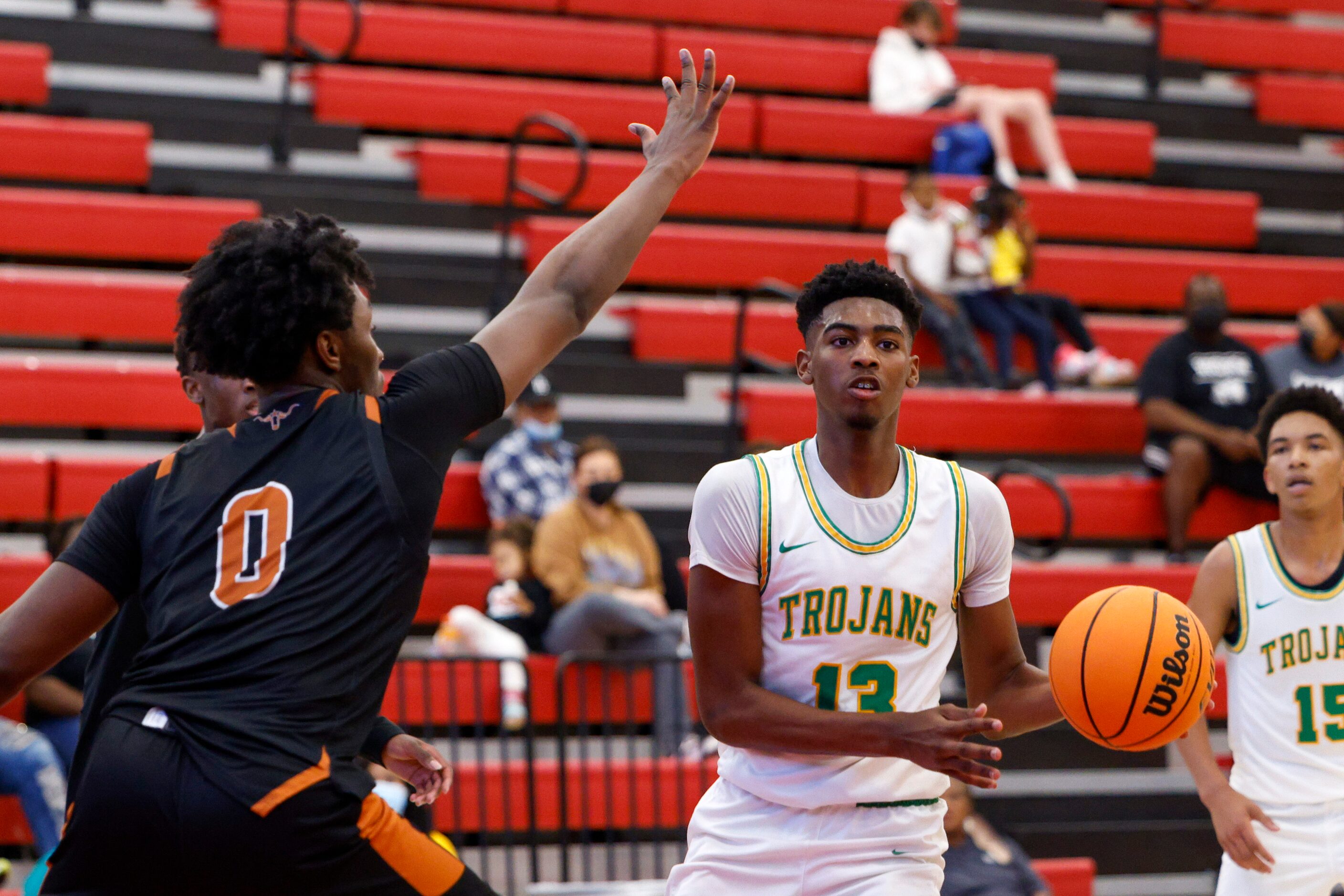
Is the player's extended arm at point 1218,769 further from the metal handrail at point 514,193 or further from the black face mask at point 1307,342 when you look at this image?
the metal handrail at point 514,193

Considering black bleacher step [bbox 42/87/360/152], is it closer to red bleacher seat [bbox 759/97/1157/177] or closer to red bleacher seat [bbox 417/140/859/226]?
red bleacher seat [bbox 417/140/859/226]

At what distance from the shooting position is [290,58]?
32.4 feet

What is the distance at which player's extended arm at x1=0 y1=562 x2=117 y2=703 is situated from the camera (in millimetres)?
2566

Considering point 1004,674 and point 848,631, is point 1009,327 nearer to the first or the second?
point 1004,674

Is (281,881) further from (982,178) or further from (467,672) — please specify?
(982,178)

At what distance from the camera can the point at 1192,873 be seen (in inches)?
285

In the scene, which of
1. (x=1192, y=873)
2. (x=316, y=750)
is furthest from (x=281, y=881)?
(x=1192, y=873)

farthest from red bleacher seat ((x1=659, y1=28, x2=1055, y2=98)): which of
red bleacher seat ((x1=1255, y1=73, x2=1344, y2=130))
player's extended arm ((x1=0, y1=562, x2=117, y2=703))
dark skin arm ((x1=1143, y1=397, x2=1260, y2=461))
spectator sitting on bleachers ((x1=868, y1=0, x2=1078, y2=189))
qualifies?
player's extended arm ((x1=0, y1=562, x2=117, y2=703))

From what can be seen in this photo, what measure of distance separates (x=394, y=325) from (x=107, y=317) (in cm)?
155

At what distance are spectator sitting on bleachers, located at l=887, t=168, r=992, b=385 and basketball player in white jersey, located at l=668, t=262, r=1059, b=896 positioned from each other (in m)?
6.10

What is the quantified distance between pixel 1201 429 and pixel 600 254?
646 cm

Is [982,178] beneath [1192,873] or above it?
above

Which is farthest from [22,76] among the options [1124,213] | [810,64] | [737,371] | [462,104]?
[1124,213]

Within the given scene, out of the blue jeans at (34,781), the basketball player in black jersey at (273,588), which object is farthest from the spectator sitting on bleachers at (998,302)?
the basketball player in black jersey at (273,588)
